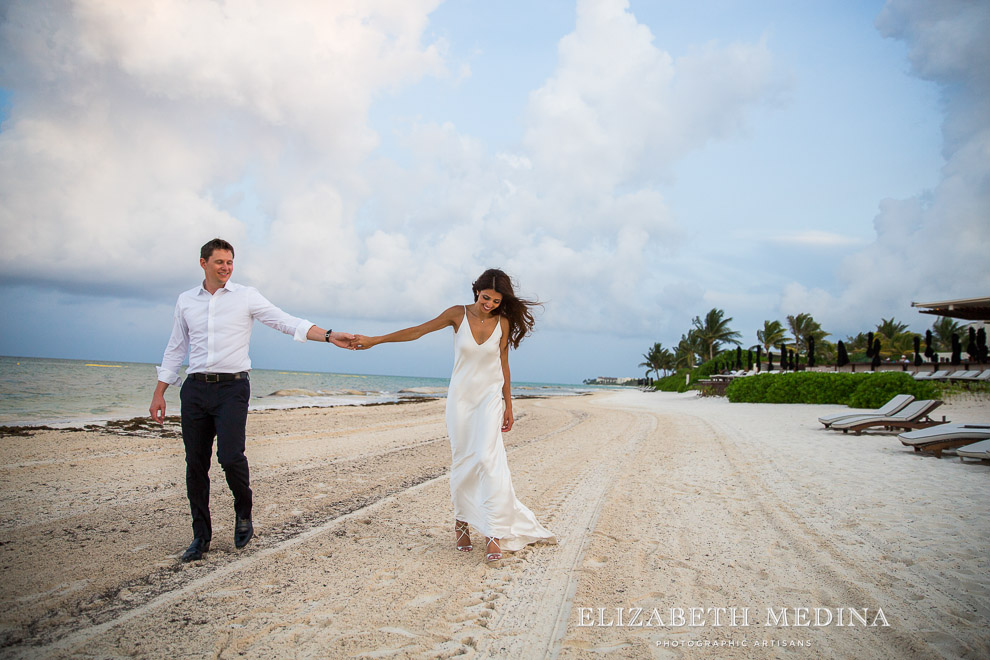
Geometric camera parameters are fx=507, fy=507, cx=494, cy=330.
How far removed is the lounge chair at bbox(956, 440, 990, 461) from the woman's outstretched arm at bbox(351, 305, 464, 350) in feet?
28.3

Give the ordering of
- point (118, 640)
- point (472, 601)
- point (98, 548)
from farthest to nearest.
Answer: point (98, 548) < point (472, 601) < point (118, 640)

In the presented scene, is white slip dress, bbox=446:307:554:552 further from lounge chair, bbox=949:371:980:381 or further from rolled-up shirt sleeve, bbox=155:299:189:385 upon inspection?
lounge chair, bbox=949:371:980:381

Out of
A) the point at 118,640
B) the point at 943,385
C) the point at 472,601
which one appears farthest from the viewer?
the point at 943,385

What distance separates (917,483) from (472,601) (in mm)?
6718

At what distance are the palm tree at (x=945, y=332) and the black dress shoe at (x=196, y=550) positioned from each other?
217 ft

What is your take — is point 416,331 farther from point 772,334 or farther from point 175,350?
point 772,334

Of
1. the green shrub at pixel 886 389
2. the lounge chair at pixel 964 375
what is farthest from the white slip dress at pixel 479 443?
the lounge chair at pixel 964 375

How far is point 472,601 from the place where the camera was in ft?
10.4

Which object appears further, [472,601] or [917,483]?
[917,483]

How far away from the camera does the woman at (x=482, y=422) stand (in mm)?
3871

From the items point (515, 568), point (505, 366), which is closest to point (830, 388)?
point (505, 366)

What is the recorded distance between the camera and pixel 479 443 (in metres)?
3.87

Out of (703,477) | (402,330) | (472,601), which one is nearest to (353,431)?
(703,477)

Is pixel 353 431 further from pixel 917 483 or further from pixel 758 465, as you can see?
pixel 917 483
